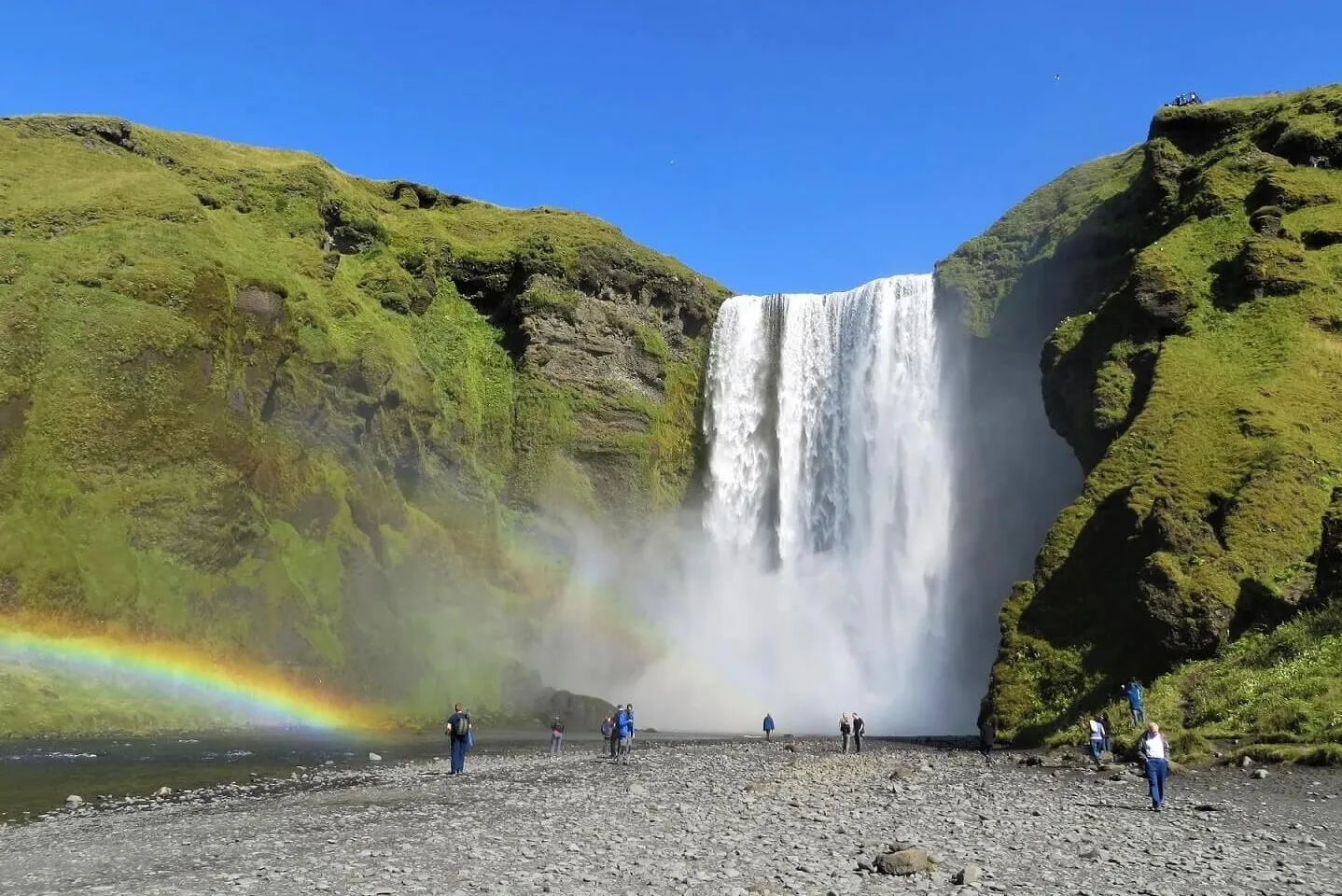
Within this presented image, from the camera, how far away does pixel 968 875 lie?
464 inches

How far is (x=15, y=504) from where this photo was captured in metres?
44.8

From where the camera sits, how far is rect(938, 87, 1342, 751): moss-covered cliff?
2558cm

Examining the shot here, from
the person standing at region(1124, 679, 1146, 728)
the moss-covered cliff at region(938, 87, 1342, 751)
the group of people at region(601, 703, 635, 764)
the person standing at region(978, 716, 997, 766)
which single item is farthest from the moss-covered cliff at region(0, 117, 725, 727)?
the person standing at region(1124, 679, 1146, 728)

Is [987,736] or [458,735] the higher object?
[987,736]

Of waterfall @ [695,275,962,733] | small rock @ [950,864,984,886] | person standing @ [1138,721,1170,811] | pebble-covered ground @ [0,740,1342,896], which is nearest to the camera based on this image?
small rock @ [950,864,984,886]

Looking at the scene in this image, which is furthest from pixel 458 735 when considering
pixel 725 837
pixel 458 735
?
pixel 725 837

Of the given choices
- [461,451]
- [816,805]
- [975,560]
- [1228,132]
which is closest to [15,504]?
[461,451]

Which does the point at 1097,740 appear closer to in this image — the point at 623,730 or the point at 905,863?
the point at 905,863

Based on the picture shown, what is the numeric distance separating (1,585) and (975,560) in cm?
4982

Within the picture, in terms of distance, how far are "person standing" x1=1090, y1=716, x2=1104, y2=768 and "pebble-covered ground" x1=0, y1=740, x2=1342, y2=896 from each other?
0.86 meters

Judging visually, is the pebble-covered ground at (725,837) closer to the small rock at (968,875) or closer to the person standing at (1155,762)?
the small rock at (968,875)

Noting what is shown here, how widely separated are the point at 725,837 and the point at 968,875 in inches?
193

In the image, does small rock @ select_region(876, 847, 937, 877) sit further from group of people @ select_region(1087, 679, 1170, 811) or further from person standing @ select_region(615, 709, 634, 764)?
person standing @ select_region(615, 709, 634, 764)

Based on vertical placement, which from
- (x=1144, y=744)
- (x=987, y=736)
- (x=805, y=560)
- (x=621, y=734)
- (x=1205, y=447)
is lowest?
(x=621, y=734)
